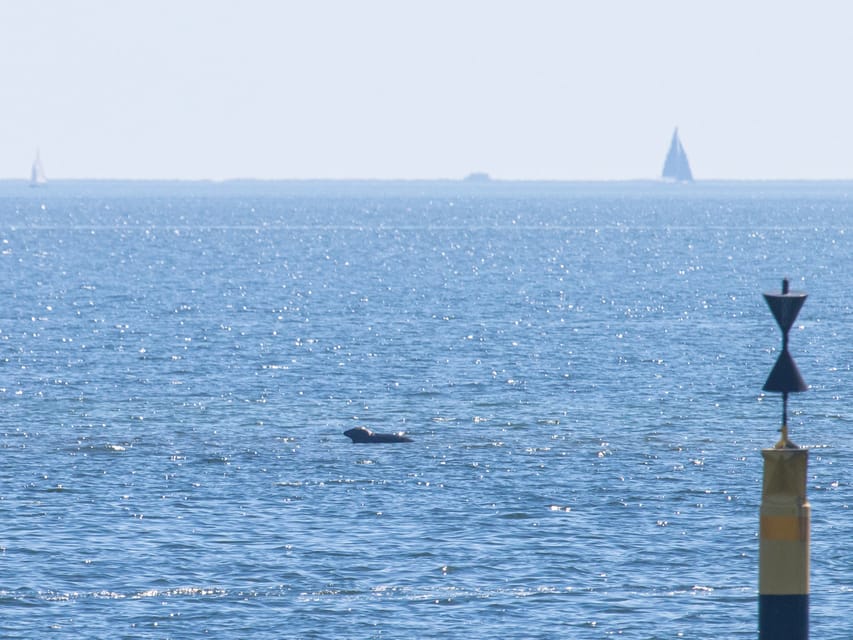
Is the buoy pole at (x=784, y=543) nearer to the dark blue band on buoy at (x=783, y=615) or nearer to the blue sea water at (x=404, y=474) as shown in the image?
the dark blue band on buoy at (x=783, y=615)

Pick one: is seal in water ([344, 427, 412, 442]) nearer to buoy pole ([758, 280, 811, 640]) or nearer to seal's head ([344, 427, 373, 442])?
seal's head ([344, 427, 373, 442])

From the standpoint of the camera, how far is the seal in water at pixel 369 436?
52.3 m

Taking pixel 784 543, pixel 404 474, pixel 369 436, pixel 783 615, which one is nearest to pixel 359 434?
pixel 369 436

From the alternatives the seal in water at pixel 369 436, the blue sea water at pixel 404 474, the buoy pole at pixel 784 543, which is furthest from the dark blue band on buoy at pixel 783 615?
the seal in water at pixel 369 436

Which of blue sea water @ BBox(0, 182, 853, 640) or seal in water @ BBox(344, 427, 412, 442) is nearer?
blue sea water @ BBox(0, 182, 853, 640)

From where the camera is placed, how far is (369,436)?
52312 millimetres

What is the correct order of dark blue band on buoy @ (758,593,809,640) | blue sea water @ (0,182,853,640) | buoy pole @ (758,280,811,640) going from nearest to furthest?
1. buoy pole @ (758,280,811,640)
2. dark blue band on buoy @ (758,593,809,640)
3. blue sea water @ (0,182,853,640)

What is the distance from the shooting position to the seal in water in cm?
5231

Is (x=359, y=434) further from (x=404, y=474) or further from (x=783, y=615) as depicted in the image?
(x=783, y=615)

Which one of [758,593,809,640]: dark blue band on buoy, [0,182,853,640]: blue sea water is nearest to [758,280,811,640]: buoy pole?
[758,593,809,640]: dark blue band on buoy

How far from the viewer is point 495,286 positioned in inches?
5359

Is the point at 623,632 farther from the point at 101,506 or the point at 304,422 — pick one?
the point at 304,422

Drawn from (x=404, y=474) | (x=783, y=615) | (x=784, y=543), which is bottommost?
(x=404, y=474)

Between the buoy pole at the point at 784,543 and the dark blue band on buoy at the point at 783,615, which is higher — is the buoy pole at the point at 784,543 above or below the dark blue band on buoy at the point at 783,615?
above
